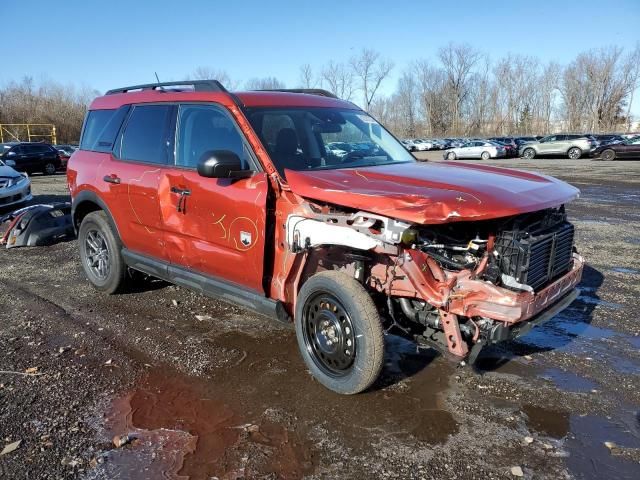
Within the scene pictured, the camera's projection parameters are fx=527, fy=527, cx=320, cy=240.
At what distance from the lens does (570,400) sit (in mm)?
3578

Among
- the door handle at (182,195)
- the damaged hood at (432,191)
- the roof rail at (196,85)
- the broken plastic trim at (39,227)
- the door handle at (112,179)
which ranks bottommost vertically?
the broken plastic trim at (39,227)

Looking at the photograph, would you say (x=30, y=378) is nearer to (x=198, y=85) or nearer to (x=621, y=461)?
(x=198, y=85)

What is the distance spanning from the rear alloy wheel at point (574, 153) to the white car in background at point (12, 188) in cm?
3489

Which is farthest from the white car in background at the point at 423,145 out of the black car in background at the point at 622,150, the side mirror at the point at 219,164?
the side mirror at the point at 219,164

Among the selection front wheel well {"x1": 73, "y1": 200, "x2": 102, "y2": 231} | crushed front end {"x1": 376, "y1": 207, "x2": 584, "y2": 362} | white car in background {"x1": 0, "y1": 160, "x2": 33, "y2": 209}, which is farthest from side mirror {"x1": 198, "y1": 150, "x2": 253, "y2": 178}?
white car in background {"x1": 0, "y1": 160, "x2": 33, "y2": 209}

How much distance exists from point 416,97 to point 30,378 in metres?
95.6

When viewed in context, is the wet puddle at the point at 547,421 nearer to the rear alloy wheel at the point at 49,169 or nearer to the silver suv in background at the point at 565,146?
the rear alloy wheel at the point at 49,169

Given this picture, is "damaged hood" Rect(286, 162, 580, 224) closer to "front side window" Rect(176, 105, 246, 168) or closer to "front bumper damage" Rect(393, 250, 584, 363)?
"front bumper damage" Rect(393, 250, 584, 363)

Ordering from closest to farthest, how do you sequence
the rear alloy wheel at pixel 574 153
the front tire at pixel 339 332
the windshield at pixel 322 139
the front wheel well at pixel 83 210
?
1. the front tire at pixel 339 332
2. the windshield at pixel 322 139
3. the front wheel well at pixel 83 210
4. the rear alloy wheel at pixel 574 153

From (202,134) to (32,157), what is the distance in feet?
83.0

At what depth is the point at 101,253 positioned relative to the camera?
598 centimetres

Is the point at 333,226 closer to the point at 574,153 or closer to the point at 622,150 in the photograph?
the point at 622,150

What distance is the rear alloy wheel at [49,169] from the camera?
2645 centimetres

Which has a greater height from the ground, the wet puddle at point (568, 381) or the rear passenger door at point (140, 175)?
the rear passenger door at point (140, 175)
